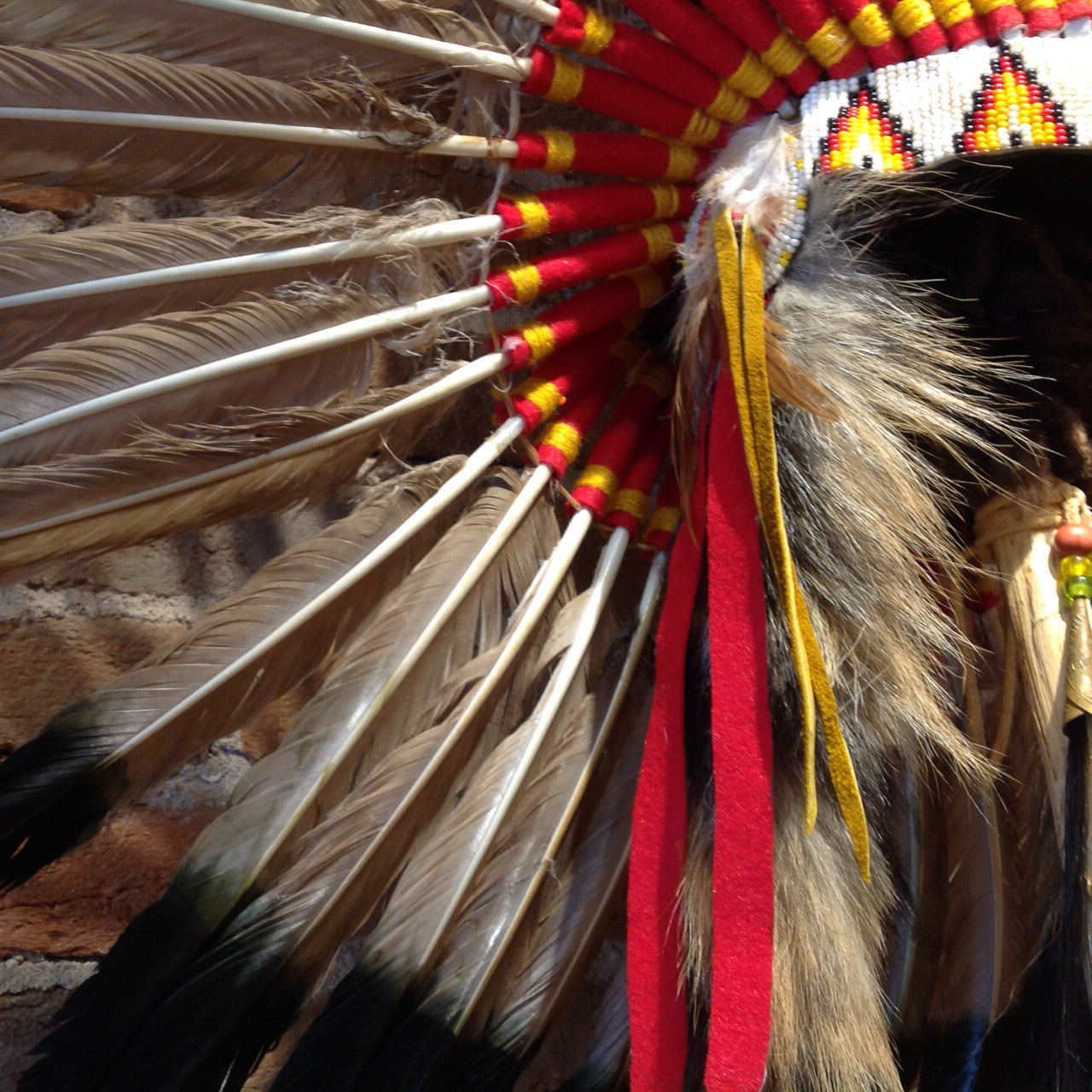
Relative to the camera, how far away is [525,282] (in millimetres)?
640

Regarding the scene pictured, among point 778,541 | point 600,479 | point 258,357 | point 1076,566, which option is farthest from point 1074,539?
point 258,357

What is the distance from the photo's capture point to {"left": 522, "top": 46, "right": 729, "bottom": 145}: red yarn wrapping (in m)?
0.61

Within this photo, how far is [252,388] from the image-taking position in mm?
592

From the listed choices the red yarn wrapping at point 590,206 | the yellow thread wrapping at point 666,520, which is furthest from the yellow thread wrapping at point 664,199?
the yellow thread wrapping at point 666,520

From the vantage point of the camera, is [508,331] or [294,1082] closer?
[294,1082]

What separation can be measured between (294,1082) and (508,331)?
1.60 ft

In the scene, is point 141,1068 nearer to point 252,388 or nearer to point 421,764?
point 421,764

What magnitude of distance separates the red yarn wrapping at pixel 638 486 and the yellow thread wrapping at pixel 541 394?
77 millimetres

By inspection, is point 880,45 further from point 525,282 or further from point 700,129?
point 525,282

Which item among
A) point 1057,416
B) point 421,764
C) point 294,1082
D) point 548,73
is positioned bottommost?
point 294,1082

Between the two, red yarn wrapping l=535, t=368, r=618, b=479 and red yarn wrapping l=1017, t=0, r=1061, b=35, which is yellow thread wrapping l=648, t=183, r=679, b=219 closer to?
red yarn wrapping l=535, t=368, r=618, b=479

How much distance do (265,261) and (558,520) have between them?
0.85 ft

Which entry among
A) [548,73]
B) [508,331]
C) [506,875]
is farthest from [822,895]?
[548,73]

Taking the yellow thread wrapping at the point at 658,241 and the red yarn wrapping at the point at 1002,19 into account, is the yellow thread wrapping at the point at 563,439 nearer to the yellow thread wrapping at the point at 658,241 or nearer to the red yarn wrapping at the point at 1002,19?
the yellow thread wrapping at the point at 658,241
